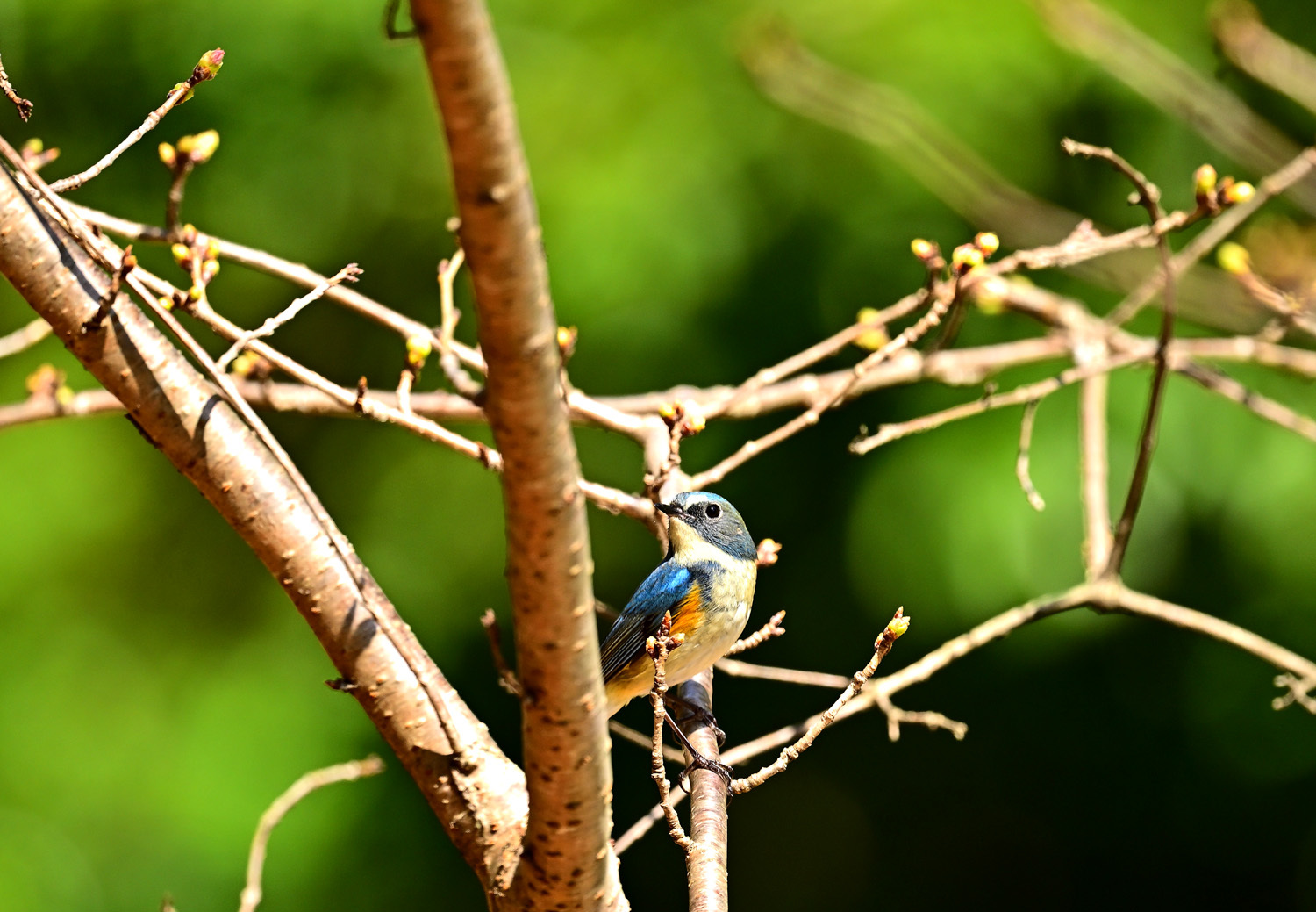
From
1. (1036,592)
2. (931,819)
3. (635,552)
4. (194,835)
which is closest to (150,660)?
(194,835)

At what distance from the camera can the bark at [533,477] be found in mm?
998

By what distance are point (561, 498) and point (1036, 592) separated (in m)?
3.31

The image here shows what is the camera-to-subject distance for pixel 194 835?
202 inches

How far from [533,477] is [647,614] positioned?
179 cm

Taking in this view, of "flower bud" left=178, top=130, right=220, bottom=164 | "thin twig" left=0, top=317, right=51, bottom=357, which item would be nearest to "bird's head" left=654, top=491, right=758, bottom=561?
"flower bud" left=178, top=130, right=220, bottom=164

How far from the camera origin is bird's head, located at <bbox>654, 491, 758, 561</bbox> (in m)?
2.88

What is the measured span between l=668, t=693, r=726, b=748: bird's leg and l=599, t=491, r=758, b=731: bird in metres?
0.08

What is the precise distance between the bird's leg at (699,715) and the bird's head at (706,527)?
36 cm

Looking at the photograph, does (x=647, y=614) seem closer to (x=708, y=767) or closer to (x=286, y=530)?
(x=708, y=767)

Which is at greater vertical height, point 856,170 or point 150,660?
point 856,170

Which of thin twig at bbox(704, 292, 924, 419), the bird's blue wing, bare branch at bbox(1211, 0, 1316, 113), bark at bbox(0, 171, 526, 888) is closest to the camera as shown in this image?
bark at bbox(0, 171, 526, 888)

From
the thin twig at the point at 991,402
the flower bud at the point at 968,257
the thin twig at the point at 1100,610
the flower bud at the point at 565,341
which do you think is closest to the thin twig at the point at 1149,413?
the thin twig at the point at 1100,610

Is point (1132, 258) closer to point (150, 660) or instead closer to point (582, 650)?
point (582, 650)

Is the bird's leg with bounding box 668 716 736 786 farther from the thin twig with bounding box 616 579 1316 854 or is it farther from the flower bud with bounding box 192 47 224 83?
the flower bud with bounding box 192 47 224 83
